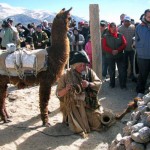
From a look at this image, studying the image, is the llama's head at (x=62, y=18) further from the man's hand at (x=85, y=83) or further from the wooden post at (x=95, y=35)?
the wooden post at (x=95, y=35)

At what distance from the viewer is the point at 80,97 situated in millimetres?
5801

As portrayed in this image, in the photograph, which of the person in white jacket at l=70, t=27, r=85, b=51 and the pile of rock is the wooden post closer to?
the pile of rock

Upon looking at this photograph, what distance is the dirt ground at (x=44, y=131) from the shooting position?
5.47 metres

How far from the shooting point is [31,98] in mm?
8055

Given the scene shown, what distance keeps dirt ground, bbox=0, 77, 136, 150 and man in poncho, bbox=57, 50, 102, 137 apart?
191mm

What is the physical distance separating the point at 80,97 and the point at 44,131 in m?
0.95

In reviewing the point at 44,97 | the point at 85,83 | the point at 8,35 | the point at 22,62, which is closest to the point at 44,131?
the point at 44,97

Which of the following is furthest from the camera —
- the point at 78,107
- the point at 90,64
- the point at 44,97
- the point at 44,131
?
the point at 90,64

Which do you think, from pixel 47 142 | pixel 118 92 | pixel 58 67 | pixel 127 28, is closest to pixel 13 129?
pixel 47 142

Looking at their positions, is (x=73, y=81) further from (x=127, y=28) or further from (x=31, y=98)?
(x=127, y=28)

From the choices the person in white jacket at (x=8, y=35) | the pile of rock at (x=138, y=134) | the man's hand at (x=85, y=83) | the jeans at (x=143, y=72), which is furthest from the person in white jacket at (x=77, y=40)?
the pile of rock at (x=138, y=134)

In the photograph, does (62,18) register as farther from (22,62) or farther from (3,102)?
(3,102)

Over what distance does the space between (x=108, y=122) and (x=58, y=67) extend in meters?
1.36

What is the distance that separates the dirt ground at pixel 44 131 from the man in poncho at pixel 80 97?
0.63ft
